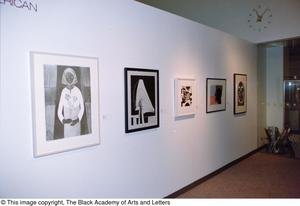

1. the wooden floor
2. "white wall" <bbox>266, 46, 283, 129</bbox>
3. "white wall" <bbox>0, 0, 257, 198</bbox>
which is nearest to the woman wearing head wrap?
"white wall" <bbox>0, 0, 257, 198</bbox>

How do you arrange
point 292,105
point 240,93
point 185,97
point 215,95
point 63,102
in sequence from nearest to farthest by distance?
point 63,102 < point 185,97 < point 215,95 < point 240,93 < point 292,105

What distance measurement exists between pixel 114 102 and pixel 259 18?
438cm

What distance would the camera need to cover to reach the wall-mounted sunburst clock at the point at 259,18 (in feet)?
16.5

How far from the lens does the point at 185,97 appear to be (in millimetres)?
3363

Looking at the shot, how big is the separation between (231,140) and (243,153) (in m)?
0.72

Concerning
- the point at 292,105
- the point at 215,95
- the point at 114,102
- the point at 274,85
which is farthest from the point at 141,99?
the point at 292,105

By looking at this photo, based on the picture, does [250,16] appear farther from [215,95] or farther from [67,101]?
[67,101]

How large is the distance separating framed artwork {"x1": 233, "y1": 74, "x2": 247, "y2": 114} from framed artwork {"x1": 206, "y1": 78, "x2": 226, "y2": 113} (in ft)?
1.56

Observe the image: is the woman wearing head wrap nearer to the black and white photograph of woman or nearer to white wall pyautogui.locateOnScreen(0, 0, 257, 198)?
the black and white photograph of woman

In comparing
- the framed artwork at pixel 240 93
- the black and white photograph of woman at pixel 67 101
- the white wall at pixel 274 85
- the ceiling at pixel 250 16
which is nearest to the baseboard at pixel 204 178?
the framed artwork at pixel 240 93

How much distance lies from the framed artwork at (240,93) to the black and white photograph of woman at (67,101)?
333cm

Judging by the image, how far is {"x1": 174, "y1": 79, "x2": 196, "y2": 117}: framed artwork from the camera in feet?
10.6

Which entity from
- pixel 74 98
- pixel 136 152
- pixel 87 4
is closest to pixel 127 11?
pixel 87 4

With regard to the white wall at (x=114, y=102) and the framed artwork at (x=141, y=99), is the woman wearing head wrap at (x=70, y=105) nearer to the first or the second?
the white wall at (x=114, y=102)
